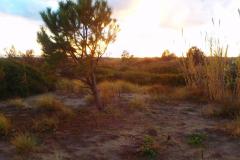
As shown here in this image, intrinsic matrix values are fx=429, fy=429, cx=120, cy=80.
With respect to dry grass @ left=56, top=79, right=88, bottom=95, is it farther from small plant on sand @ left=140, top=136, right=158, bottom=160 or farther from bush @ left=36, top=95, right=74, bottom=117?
small plant on sand @ left=140, top=136, right=158, bottom=160

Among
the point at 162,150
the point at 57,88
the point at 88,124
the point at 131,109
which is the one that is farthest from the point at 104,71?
the point at 162,150

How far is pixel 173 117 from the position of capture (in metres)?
9.96

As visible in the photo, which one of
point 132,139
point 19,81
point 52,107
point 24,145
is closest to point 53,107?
point 52,107

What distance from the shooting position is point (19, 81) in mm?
13438

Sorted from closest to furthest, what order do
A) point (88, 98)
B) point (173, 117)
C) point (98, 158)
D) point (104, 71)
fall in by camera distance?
1. point (98, 158)
2. point (173, 117)
3. point (88, 98)
4. point (104, 71)

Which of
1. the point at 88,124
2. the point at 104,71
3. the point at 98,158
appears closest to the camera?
the point at 98,158

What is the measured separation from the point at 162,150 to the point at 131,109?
3.10 m

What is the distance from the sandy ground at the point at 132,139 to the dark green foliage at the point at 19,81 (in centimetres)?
288

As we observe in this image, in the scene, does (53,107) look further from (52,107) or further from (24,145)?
(24,145)

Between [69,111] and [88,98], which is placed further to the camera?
[88,98]

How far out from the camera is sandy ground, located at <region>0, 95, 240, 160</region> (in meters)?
7.27

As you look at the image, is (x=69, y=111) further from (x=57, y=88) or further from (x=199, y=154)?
(x=57, y=88)

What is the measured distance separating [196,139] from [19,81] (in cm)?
719

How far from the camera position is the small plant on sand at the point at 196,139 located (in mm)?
7872
